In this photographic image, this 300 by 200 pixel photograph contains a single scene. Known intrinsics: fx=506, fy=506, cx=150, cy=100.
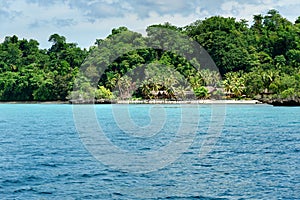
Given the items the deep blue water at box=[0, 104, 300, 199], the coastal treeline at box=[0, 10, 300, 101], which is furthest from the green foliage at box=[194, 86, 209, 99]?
the deep blue water at box=[0, 104, 300, 199]

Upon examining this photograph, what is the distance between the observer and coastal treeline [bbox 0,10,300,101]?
93625 millimetres

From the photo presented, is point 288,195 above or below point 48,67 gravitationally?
below

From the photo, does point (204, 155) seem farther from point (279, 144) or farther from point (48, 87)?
point (48, 87)

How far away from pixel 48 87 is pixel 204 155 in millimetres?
89415

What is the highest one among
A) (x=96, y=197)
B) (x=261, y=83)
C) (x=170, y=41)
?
(x=170, y=41)

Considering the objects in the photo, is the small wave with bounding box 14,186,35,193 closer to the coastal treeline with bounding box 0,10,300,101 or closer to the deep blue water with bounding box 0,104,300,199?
the deep blue water with bounding box 0,104,300,199

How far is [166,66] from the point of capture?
357 feet

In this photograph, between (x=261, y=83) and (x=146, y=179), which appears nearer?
(x=146, y=179)

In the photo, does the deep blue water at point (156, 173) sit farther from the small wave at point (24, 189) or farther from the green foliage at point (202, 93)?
the green foliage at point (202, 93)

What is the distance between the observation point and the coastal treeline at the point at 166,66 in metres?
93.6

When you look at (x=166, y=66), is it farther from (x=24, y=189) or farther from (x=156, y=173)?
(x=24, y=189)

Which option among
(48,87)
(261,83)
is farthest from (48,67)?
(261,83)

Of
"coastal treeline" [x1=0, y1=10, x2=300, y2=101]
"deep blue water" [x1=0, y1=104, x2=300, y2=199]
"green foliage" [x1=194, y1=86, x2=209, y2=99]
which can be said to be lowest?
"deep blue water" [x1=0, y1=104, x2=300, y2=199]

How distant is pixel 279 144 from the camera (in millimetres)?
25859
